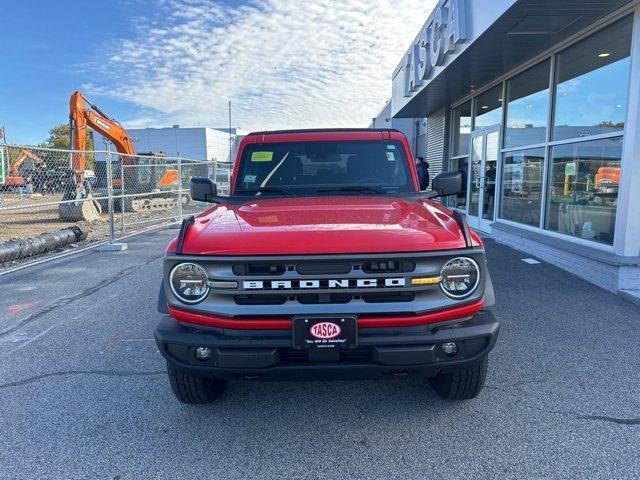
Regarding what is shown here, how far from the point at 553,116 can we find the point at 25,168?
12.0 metres

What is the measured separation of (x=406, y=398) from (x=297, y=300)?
128cm

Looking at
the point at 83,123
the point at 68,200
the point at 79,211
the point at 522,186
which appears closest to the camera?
the point at 522,186

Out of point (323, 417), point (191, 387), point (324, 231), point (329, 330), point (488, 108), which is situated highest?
point (488, 108)

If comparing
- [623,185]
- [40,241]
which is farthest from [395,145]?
[40,241]

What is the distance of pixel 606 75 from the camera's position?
21.9ft

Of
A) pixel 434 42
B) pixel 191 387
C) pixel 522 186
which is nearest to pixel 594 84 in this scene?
pixel 522 186

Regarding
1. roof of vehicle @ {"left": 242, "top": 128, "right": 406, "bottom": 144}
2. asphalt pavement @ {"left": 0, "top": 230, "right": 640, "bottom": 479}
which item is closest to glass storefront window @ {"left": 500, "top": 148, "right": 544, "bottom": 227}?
asphalt pavement @ {"left": 0, "top": 230, "right": 640, "bottom": 479}

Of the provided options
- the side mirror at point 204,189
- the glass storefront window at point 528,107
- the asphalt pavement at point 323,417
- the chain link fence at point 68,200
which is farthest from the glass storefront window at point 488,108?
the side mirror at point 204,189

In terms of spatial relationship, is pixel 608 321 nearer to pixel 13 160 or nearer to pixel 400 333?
pixel 400 333

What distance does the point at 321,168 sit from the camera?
4.09 m

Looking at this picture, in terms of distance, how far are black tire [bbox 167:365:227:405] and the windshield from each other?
1.61 meters

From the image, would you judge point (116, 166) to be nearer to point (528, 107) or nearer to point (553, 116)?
point (528, 107)

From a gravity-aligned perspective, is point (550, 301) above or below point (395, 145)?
below

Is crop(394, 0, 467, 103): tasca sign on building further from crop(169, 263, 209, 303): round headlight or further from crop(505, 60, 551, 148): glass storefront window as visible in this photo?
crop(169, 263, 209, 303): round headlight
